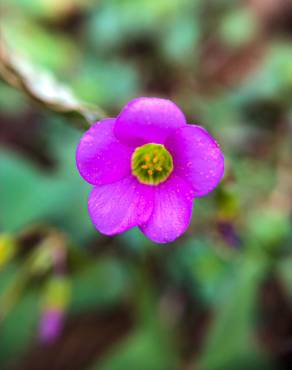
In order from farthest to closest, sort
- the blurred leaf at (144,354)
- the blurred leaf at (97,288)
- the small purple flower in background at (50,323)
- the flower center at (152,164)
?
the blurred leaf at (97,288) < the blurred leaf at (144,354) < the small purple flower in background at (50,323) < the flower center at (152,164)

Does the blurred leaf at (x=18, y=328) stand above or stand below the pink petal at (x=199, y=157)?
below

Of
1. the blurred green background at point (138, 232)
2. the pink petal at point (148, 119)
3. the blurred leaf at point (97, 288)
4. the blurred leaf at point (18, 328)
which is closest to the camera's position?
the pink petal at point (148, 119)

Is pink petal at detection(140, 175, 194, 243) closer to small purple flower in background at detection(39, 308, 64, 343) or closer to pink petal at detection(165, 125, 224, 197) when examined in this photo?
pink petal at detection(165, 125, 224, 197)

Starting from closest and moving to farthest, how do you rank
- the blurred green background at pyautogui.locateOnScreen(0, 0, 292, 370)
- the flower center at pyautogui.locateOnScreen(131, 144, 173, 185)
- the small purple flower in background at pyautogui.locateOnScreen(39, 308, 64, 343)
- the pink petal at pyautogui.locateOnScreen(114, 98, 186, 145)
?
the pink petal at pyautogui.locateOnScreen(114, 98, 186, 145)
the flower center at pyautogui.locateOnScreen(131, 144, 173, 185)
the small purple flower in background at pyautogui.locateOnScreen(39, 308, 64, 343)
the blurred green background at pyautogui.locateOnScreen(0, 0, 292, 370)

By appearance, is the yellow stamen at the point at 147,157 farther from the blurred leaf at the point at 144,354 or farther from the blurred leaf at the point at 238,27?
the blurred leaf at the point at 238,27

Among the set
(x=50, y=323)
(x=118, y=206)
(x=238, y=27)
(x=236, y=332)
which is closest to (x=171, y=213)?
(x=118, y=206)

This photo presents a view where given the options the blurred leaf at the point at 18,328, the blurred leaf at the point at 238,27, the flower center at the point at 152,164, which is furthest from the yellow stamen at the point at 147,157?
the blurred leaf at the point at 238,27

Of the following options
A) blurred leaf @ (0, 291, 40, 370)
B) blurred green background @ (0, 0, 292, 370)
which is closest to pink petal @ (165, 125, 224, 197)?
blurred green background @ (0, 0, 292, 370)

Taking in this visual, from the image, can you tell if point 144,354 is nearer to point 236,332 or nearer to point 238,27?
point 236,332
